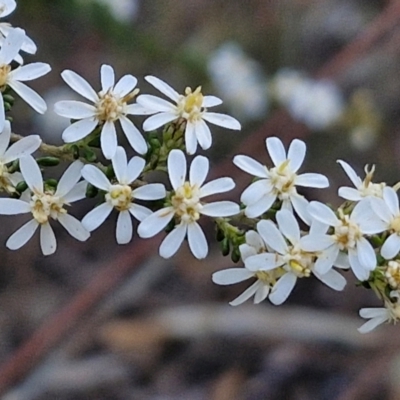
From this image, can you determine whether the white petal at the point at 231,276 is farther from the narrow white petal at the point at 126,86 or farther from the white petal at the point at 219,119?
the narrow white petal at the point at 126,86

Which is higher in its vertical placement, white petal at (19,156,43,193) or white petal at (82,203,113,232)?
white petal at (19,156,43,193)

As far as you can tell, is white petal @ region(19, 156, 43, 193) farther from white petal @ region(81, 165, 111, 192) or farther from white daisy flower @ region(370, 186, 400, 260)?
white daisy flower @ region(370, 186, 400, 260)

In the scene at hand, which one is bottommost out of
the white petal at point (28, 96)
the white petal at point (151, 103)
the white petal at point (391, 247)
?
the white petal at point (391, 247)

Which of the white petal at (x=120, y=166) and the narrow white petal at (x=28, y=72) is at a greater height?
the narrow white petal at (x=28, y=72)

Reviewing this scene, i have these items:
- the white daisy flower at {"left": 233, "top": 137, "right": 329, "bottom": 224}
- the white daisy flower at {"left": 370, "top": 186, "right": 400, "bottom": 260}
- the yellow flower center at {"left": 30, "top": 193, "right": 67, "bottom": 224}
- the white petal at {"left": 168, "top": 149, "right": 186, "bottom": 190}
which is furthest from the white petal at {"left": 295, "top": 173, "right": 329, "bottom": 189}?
the yellow flower center at {"left": 30, "top": 193, "right": 67, "bottom": 224}

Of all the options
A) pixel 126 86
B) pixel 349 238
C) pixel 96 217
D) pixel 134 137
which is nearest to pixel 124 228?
pixel 96 217

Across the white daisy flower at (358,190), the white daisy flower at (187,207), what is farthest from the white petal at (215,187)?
the white daisy flower at (358,190)

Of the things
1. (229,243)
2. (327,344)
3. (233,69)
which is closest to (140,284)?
(327,344)

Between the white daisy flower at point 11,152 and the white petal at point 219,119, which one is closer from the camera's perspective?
the white daisy flower at point 11,152
